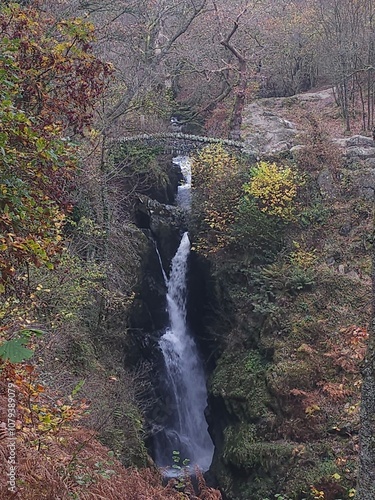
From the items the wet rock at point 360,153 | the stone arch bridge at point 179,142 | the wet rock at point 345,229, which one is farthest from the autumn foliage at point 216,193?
the wet rock at point 360,153

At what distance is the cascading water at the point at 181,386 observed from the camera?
13086mm

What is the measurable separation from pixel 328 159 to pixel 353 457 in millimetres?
8374

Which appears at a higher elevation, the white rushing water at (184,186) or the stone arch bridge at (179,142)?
the stone arch bridge at (179,142)

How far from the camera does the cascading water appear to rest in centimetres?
1309

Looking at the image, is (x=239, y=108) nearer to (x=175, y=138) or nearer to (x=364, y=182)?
(x=175, y=138)

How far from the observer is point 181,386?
14156 mm

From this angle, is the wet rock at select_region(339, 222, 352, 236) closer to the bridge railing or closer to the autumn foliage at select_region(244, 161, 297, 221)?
the autumn foliage at select_region(244, 161, 297, 221)

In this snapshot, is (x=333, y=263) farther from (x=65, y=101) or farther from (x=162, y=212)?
(x=65, y=101)

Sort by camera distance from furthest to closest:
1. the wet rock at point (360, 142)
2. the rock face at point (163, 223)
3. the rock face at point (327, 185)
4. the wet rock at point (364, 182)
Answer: the rock face at point (163, 223) < the wet rock at point (360, 142) < the rock face at point (327, 185) < the wet rock at point (364, 182)

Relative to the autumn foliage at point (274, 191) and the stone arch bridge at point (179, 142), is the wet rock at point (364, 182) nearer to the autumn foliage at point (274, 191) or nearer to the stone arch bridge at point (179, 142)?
the autumn foliage at point (274, 191)

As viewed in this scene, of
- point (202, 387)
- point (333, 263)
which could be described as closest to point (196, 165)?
point (333, 263)

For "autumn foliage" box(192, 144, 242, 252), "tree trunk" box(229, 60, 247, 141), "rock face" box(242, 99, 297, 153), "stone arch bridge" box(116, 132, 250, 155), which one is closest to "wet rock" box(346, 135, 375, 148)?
"rock face" box(242, 99, 297, 153)

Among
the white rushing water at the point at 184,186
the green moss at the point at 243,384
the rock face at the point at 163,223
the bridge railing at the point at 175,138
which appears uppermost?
the bridge railing at the point at 175,138

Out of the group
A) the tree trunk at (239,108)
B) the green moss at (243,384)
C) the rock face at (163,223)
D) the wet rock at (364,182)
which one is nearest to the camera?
the green moss at (243,384)
